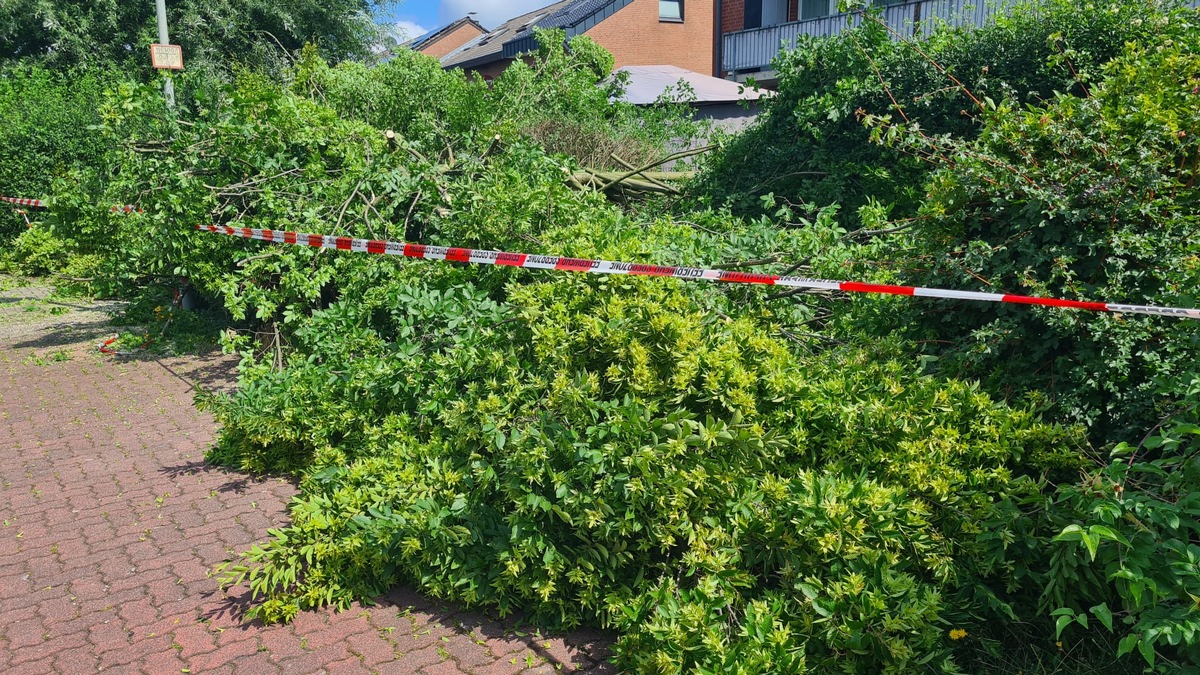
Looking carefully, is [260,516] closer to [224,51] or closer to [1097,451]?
[1097,451]

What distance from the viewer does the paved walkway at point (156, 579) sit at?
3746mm

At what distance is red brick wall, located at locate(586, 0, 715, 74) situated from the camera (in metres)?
33.9

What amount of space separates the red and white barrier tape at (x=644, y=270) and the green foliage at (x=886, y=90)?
2.65m

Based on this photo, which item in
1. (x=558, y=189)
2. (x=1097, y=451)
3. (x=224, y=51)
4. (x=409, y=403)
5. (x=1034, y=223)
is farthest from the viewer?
(x=224, y=51)

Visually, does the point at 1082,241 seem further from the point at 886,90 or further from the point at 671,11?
the point at 671,11

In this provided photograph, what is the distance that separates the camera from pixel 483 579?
3.95 meters

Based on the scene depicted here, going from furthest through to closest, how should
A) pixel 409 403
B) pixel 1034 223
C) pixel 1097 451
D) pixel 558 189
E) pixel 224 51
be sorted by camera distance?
pixel 224 51 → pixel 558 189 → pixel 409 403 → pixel 1034 223 → pixel 1097 451

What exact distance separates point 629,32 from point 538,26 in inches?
158

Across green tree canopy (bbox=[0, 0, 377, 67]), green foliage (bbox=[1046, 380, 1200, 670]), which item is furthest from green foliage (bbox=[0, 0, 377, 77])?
green foliage (bbox=[1046, 380, 1200, 670])

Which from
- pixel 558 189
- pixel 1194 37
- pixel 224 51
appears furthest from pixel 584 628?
pixel 224 51

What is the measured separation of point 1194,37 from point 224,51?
79.0 ft

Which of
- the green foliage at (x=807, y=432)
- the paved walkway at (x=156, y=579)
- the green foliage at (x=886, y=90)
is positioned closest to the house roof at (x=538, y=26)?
the green foliage at (x=886, y=90)

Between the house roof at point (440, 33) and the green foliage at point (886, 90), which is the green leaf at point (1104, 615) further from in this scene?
the house roof at point (440, 33)

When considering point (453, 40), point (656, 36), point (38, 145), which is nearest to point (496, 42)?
point (656, 36)
